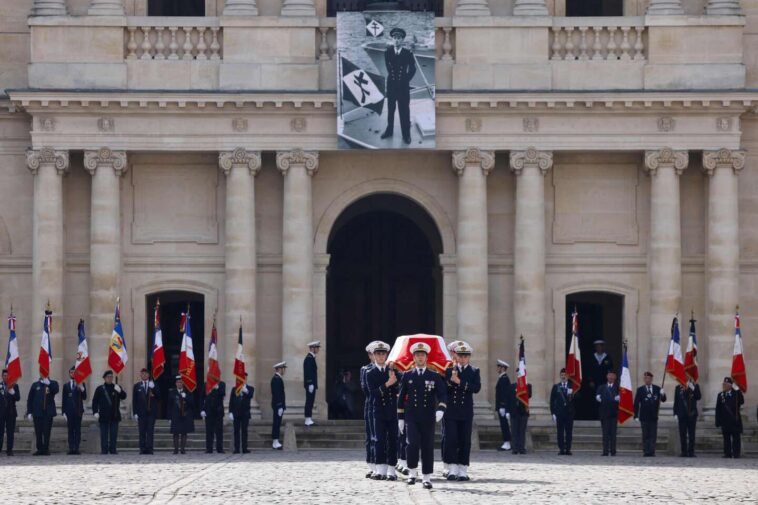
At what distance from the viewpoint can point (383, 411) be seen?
36656 mm

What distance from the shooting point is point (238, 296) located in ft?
172

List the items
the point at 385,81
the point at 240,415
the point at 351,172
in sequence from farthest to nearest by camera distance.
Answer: the point at 351,172 < the point at 385,81 < the point at 240,415

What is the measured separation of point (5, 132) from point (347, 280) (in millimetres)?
10099

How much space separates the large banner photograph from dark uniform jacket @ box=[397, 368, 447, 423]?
17.2m

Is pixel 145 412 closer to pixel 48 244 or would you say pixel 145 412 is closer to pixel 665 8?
pixel 48 244

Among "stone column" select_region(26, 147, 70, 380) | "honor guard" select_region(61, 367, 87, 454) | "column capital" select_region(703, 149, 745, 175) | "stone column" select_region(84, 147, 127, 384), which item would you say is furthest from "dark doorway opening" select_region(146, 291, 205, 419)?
"column capital" select_region(703, 149, 745, 175)

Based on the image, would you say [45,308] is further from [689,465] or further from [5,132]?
[689,465]

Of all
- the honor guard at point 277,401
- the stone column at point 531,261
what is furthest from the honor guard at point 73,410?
the stone column at point 531,261

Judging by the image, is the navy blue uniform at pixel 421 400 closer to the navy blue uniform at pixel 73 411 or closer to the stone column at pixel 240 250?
the navy blue uniform at pixel 73 411

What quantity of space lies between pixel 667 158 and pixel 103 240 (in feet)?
44.1

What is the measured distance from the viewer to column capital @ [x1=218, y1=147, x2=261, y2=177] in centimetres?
5238

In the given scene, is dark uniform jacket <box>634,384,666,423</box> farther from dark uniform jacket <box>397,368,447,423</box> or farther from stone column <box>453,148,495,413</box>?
dark uniform jacket <box>397,368,447,423</box>

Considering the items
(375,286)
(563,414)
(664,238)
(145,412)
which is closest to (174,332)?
(375,286)

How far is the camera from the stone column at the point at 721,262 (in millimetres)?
52250
